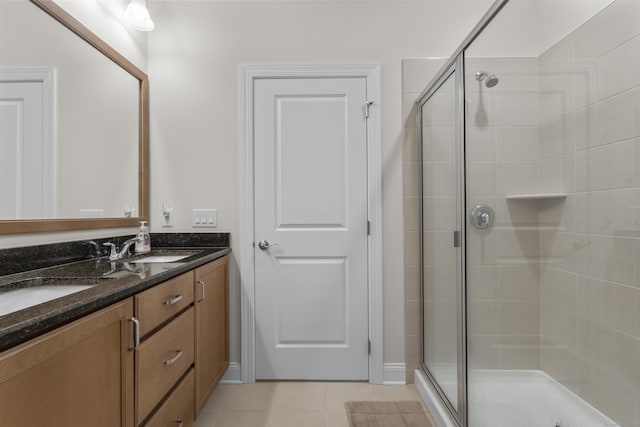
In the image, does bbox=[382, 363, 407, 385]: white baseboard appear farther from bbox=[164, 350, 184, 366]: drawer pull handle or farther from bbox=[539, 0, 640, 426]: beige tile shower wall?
bbox=[164, 350, 184, 366]: drawer pull handle

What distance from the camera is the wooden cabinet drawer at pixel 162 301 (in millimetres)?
1154

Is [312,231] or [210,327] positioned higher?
[312,231]

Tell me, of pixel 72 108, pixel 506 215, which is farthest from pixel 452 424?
pixel 72 108

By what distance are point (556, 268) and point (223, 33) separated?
7.62 feet

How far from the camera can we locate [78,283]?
120 cm

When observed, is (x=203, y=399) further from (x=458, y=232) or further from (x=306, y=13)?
(x=306, y=13)

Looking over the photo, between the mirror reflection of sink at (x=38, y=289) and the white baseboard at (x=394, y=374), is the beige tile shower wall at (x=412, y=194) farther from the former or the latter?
the mirror reflection of sink at (x=38, y=289)

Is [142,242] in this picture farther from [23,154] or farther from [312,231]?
[312,231]

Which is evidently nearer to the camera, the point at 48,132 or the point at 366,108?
the point at 48,132

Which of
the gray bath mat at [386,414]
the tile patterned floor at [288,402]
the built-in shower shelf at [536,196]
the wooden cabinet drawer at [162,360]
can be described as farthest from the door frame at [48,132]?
the built-in shower shelf at [536,196]

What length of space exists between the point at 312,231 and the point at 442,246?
2.74 ft

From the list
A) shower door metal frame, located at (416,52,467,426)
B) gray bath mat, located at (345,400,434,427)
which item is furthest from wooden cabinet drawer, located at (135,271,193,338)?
shower door metal frame, located at (416,52,467,426)

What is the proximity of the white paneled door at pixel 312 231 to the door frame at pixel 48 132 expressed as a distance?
1.07 metres

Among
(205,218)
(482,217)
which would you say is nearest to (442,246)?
(482,217)
